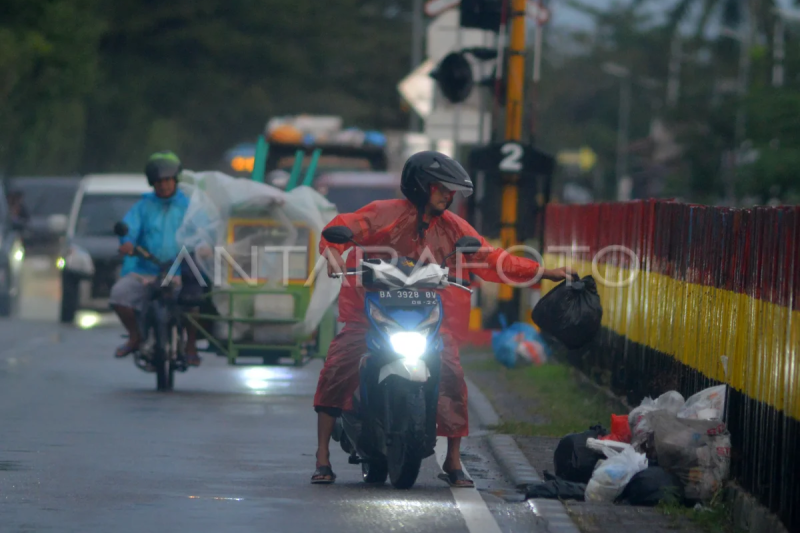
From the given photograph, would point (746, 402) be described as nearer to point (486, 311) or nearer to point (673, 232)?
point (673, 232)

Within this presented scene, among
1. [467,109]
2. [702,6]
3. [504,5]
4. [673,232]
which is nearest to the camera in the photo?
[673,232]

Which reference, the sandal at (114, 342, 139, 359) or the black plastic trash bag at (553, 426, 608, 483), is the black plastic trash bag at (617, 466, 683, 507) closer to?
the black plastic trash bag at (553, 426, 608, 483)

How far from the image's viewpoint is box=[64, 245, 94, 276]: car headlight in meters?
20.9

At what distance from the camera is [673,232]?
34.4 ft

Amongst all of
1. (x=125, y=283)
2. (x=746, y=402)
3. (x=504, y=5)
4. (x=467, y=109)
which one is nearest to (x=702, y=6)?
(x=467, y=109)

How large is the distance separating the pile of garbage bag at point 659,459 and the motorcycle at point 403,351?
0.68 m

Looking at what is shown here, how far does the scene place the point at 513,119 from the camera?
1714 cm

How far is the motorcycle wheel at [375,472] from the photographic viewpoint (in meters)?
8.93

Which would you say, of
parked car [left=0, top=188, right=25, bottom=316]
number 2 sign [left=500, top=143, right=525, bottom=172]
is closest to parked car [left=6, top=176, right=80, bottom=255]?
parked car [left=0, top=188, right=25, bottom=316]

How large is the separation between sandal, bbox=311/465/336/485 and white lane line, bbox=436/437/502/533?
62 centimetres

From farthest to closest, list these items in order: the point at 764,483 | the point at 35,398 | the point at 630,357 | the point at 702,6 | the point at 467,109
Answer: the point at 702,6 < the point at 467,109 < the point at 35,398 < the point at 630,357 < the point at 764,483

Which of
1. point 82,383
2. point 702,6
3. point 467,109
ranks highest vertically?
point 702,6

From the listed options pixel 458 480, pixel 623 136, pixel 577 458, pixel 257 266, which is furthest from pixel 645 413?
pixel 623 136

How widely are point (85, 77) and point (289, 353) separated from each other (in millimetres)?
30666
